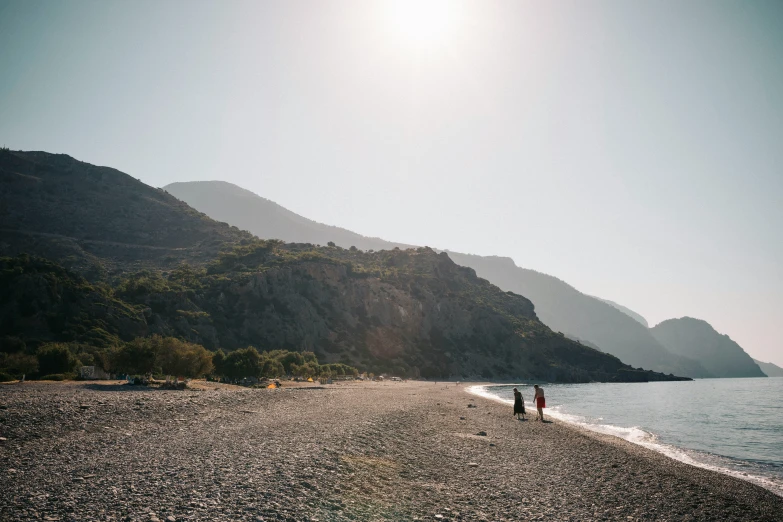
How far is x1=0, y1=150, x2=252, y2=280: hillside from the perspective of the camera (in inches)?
4823

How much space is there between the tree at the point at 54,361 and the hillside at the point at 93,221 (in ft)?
283

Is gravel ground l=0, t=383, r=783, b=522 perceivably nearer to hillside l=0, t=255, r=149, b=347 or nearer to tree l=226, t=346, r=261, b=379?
tree l=226, t=346, r=261, b=379

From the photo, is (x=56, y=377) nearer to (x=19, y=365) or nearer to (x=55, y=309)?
(x=19, y=365)

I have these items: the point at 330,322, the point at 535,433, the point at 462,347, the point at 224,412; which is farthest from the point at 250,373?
the point at 462,347

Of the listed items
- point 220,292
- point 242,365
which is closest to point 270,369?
point 242,365

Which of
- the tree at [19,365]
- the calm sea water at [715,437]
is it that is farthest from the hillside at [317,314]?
the calm sea water at [715,437]

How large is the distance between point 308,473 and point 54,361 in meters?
44.5

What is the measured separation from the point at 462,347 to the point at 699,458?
141m

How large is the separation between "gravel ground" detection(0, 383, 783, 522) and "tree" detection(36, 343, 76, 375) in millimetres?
26651

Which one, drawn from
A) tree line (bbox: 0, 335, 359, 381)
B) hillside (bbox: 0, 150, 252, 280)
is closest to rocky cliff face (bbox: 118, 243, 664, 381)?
hillside (bbox: 0, 150, 252, 280)

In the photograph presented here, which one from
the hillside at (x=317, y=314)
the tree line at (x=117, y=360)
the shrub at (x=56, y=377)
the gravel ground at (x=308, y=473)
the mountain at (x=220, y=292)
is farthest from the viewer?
the mountain at (x=220, y=292)

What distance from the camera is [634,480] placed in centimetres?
1603

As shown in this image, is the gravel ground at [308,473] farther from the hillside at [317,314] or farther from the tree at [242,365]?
the hillside at [317,314]

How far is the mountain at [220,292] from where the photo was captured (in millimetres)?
79375
